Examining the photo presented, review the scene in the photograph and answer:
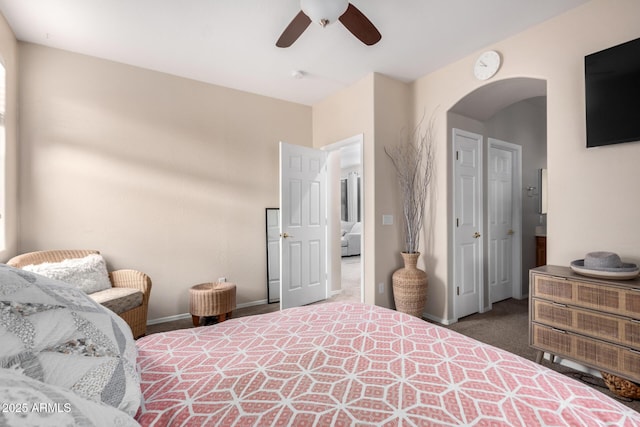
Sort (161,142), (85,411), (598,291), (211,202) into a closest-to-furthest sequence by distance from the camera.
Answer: (85,411) → (598,291) → (161,142) → (211,202)

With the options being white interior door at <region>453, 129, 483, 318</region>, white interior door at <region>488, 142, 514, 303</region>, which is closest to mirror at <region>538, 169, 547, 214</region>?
white interior door at <region>488, 142, 514, 303</region>

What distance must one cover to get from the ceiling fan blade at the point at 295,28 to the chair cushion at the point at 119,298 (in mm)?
2337

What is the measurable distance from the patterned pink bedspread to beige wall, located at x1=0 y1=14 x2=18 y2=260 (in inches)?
88.9

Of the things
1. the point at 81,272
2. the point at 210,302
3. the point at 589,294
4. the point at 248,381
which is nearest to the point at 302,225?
the point at 210,302

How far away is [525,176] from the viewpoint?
4.24 meters

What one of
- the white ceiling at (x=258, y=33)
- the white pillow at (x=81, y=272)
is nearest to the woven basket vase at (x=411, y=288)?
the white ceiling at (x=258, y=33)

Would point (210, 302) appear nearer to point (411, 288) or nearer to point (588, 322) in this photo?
point (411, 288)

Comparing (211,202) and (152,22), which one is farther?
(211,202)

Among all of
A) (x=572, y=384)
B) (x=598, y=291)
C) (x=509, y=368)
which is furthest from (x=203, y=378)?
(x=598, y=291)

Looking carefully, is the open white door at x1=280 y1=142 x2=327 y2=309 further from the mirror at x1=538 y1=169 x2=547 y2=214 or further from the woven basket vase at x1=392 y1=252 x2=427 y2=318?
the mirror at x1=538 y1=169 x2=547 y2=214

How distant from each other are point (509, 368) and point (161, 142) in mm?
3510

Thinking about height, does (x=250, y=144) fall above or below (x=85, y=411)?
above

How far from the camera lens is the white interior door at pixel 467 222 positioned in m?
3.32

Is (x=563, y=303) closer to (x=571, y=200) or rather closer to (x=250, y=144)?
(x=571, y=200)
